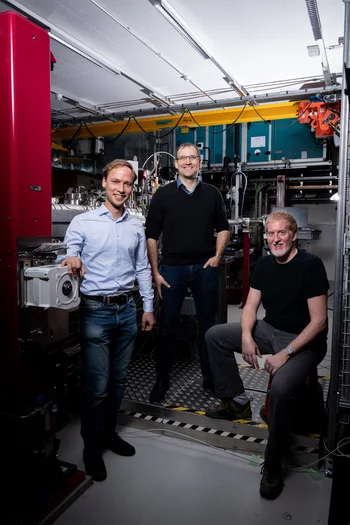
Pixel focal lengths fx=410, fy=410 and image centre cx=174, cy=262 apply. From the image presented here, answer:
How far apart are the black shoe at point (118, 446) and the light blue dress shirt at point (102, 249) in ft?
3.11

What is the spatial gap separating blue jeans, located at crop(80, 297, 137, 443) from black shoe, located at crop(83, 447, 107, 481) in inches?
2.6

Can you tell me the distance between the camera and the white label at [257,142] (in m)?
7.84

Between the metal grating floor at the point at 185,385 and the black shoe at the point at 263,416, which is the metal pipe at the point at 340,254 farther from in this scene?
the metal grating floor at the point at 185,385

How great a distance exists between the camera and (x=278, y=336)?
97.2 inches

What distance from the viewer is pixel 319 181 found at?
770 cm

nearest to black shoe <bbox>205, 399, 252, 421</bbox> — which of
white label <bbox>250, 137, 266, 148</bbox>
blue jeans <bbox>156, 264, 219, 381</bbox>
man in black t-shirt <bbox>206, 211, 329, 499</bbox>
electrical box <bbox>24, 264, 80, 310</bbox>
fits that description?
man in black t-shirt <bbox>206, 211, 329, 499</bbox>

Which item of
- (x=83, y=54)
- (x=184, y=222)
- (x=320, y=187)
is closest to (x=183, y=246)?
(x=184, y=222)

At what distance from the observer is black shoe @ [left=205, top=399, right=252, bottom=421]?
265 cm

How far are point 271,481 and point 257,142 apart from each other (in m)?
6.81

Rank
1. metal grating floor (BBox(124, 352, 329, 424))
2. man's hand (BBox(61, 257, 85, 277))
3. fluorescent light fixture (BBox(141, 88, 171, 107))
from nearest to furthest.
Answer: man's hand (BBox(61, 257, 85, 277)), metal grating floor (BBox(124, 352, 329, 424)), fluorescent light fixture (BBox(141, 88, 171, 107))

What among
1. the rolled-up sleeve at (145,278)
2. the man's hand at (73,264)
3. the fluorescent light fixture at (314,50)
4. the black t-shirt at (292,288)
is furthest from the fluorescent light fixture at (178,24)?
the man's hand at (73,264)

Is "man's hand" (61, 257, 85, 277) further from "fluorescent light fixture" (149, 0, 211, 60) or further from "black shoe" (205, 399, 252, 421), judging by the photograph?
"fluorescent light fixture" (149, 0, 211, 60)

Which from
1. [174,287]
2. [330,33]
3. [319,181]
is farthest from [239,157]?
[174,287]

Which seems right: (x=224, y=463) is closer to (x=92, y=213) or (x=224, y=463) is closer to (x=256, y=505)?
(x=256, y=505)
